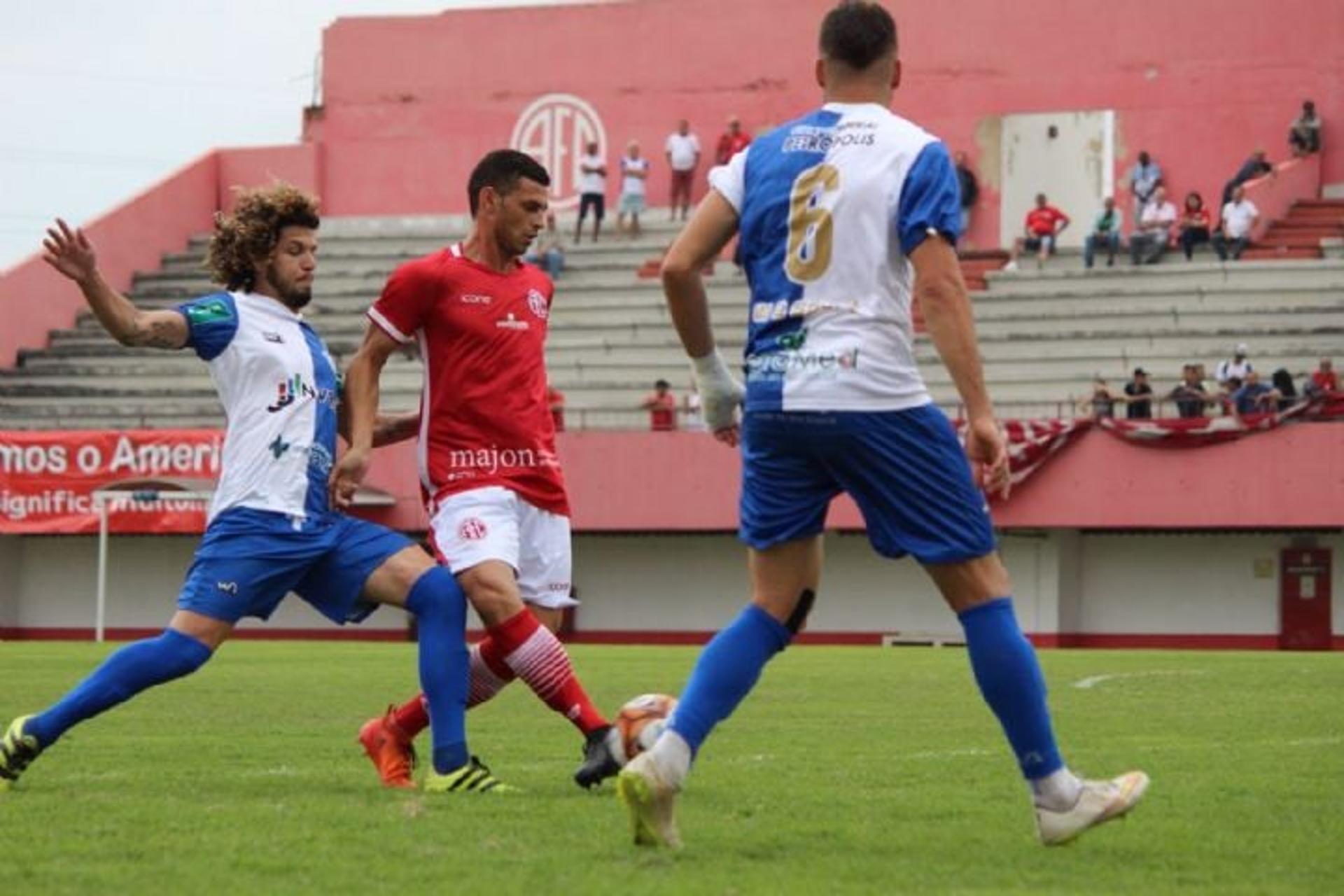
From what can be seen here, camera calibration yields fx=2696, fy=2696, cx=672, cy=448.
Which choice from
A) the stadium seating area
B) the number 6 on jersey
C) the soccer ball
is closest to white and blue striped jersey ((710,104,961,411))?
the number 6 on jersey

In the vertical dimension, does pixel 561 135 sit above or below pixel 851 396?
above

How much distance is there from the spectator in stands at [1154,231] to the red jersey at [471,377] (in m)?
30.9

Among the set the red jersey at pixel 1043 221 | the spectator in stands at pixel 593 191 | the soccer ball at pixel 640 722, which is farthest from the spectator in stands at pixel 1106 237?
A: the soccer ball at pixel 640 722

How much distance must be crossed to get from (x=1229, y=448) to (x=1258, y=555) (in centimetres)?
263

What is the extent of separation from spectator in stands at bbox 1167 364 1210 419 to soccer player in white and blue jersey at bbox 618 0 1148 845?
2699 cm

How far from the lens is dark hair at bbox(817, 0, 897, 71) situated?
7.14 m

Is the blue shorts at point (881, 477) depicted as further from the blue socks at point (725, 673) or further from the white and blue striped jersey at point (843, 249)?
the blue socks at point (725, 673)

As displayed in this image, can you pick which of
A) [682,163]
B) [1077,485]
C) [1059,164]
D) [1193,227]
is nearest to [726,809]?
[1077,485]

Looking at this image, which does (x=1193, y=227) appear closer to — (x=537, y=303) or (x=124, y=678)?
(x=537, y=303)

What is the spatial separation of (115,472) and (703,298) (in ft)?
103

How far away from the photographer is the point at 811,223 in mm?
7070

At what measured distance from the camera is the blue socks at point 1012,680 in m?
6.96

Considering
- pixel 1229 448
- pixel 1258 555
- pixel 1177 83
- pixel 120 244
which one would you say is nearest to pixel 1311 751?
pixel 1229 448

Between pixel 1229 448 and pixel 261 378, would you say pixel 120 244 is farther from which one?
pixel 261 378
